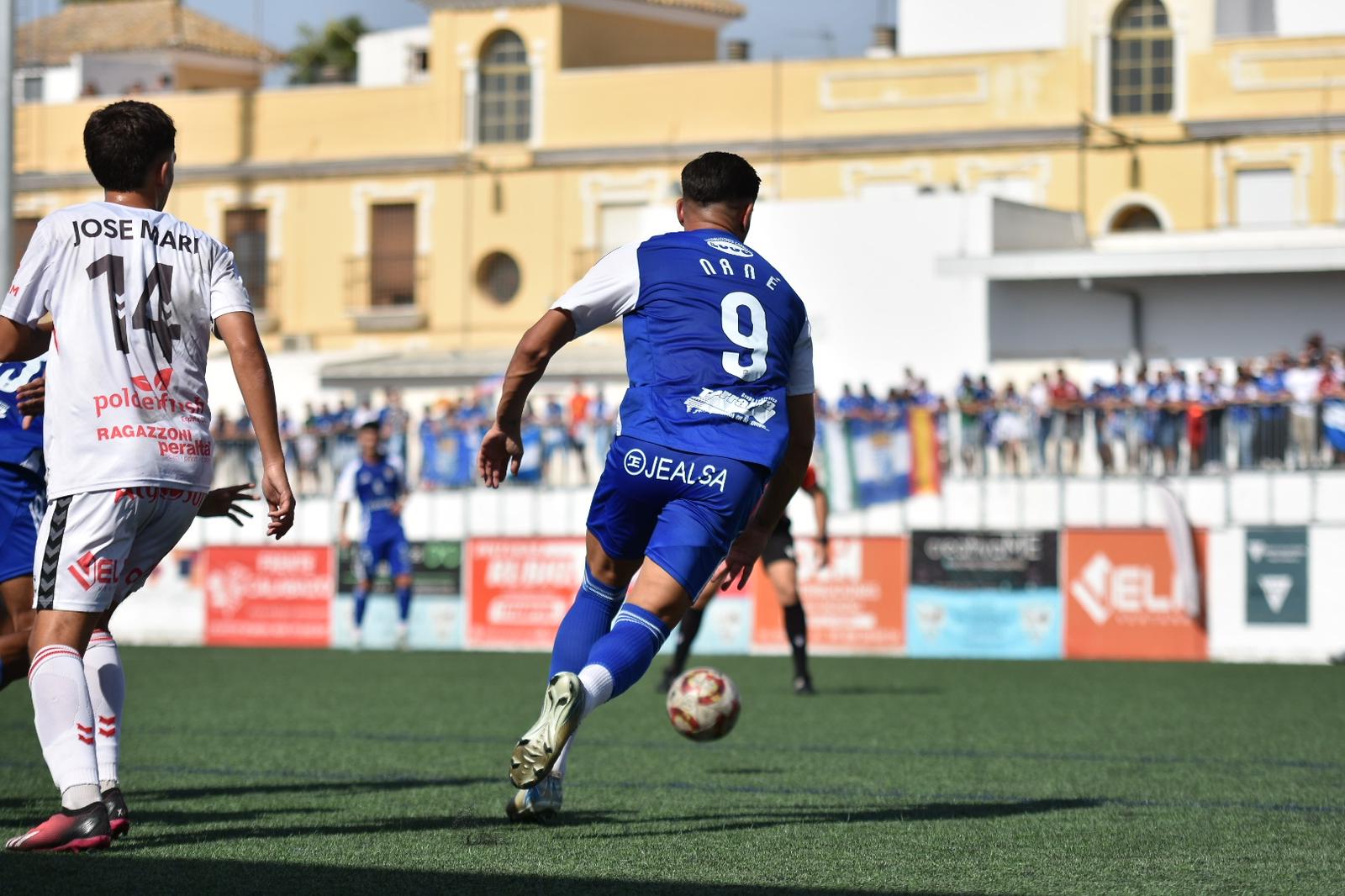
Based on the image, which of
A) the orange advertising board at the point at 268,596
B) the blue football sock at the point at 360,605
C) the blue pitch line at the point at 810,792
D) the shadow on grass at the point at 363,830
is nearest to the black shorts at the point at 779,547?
the blue pitch line at the point at 810,792

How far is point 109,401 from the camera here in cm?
596

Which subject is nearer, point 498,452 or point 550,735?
point 550,735

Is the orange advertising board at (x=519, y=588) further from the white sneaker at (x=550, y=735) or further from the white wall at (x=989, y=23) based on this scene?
the white wall at (x=989, y=23)

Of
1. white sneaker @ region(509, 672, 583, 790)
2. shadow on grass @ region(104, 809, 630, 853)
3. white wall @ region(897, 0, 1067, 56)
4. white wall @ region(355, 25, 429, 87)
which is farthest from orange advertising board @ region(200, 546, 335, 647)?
white wall @ region(355, 25, 429, 87)

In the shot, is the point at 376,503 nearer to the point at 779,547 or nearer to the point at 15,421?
the point at 779,547

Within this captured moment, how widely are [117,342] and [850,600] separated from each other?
18.2 meters

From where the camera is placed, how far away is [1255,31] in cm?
4162

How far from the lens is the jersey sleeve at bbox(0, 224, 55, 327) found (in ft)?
19.8

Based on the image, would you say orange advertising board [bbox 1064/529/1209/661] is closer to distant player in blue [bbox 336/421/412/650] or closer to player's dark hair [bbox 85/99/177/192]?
distant player in blue [bbox 336/421/412/650]

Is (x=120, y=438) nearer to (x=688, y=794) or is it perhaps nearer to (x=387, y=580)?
(x=688, y=794)

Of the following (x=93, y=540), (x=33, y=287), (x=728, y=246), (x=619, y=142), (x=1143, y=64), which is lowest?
(x=93, y=540)

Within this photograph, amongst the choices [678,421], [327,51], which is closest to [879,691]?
[678,421]

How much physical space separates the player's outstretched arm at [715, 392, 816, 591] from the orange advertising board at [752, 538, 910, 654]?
16.5 m

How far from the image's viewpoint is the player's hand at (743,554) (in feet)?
22.3
